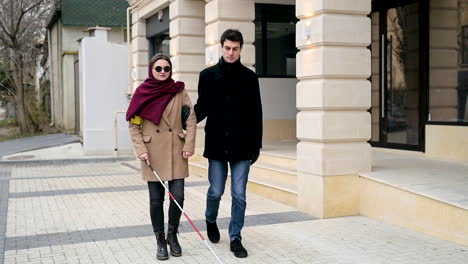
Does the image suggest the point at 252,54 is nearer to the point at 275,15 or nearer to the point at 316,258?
the point at 275,15

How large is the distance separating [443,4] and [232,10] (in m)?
3.81

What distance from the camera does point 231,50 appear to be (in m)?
5.76

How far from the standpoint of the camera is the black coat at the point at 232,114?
229 inches

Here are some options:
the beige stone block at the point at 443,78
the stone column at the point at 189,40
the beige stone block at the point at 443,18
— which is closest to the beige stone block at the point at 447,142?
the beige stone block at the point at 443,78

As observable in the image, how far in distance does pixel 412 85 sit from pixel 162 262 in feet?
21.9

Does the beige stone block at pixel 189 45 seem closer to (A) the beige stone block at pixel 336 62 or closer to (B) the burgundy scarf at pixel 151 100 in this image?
(A) the beige stone block at pixel 336 62

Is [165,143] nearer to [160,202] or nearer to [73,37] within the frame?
[160,202]

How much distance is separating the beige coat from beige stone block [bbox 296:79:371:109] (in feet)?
7.89

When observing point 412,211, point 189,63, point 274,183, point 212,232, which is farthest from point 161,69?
point 189,63

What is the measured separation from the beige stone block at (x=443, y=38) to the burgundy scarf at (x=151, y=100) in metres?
5.97

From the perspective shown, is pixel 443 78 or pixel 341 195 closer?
pixel 341 195

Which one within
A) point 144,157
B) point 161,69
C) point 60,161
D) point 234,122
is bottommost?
point 60,161

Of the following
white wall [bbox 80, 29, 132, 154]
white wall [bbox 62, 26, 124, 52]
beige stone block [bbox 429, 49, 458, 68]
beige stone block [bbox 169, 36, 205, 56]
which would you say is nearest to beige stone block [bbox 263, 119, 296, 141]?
beige stone block [bbox 169, 36, 205, 56]

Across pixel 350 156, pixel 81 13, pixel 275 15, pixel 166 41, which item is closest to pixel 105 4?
pixel 81 13
